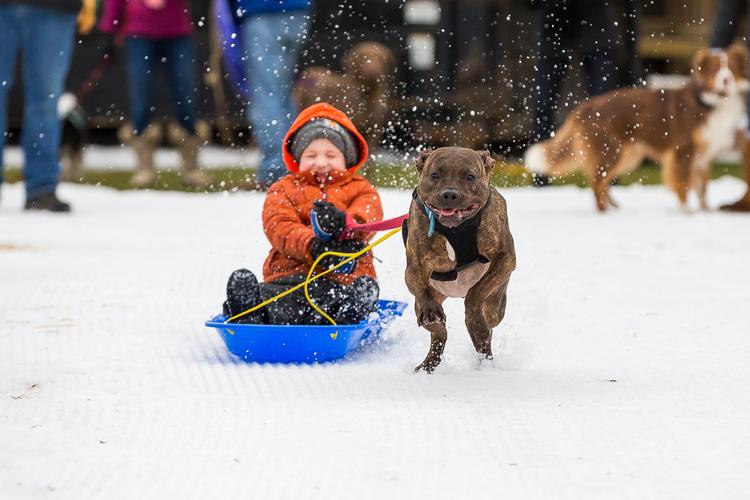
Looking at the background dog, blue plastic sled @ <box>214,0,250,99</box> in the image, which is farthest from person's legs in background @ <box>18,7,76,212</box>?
the background dog

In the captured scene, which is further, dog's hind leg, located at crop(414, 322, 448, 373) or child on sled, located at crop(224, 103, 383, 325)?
child on sled, located at crop(224, 103, 383, 325)

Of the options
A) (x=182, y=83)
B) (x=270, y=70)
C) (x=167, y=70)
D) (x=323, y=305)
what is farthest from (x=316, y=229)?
(x=167, y=70)

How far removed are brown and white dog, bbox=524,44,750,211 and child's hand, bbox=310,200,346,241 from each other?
14.4 feet

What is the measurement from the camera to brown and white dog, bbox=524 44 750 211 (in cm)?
736

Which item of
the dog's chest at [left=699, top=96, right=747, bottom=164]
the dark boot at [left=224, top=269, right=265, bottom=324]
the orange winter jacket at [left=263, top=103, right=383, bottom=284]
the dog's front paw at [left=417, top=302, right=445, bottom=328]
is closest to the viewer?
the dog's front paw at [left=417, top=302, right=445, bottom=328]

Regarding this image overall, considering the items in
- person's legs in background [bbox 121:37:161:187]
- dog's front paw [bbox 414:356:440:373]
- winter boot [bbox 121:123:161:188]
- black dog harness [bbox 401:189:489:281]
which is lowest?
winter boot [bbox 121:123:161:188]

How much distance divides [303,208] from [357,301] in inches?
15.2

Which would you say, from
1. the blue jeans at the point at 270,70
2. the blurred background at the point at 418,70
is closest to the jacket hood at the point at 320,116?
the blue jeans at the point at 270,70

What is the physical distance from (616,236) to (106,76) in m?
8.56

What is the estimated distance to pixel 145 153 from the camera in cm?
980

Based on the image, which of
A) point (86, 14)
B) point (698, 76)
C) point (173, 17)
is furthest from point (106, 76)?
point (698, 76)

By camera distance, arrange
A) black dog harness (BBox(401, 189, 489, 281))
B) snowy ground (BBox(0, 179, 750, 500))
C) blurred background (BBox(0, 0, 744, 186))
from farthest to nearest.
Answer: blurred background (BBox(0, 0, 744, 186)) → black dog harness (BBox(401, 189, 489, 281)) → snowy ground (BBox(0, 179, 750, 500))

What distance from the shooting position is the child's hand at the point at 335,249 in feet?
10.9

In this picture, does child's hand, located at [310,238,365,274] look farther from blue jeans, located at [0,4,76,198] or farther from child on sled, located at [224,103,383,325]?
blue jeans, located at [0,4,76,198]
